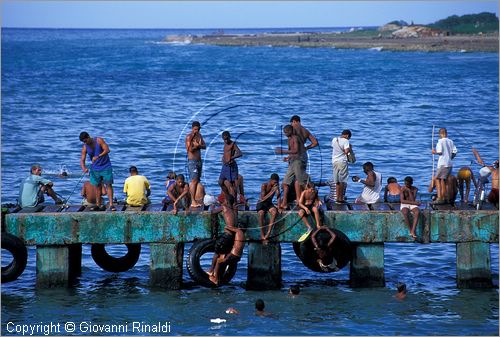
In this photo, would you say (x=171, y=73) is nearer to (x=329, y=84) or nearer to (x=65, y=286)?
(x=329, y=84)

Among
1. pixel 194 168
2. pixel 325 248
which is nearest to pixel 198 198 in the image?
pixel 194 168

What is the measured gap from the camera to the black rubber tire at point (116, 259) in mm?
27297

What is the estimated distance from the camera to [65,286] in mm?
25375

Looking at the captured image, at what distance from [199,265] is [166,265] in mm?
740

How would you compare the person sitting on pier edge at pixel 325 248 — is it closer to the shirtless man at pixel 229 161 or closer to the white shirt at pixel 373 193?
the white shirt at pixel 373 193

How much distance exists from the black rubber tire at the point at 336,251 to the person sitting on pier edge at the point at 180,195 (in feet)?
8.68

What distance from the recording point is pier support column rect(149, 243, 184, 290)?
81.9 feet

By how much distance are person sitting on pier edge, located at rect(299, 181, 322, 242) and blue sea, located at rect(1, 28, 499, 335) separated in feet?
4.17

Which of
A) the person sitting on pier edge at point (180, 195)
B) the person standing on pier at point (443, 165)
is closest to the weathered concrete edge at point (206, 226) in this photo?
the person sitting on pier edge at point (180, 195)

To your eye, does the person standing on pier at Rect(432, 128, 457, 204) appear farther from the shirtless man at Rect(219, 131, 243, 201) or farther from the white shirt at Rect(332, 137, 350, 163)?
the shirtless man at Rect(219, 131, 243, 201)

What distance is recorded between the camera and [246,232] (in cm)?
2488

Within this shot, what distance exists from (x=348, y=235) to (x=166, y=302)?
4.25 m

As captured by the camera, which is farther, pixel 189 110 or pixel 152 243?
pixel 189 110

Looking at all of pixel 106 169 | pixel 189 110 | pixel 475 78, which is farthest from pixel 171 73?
pixel 106 169
